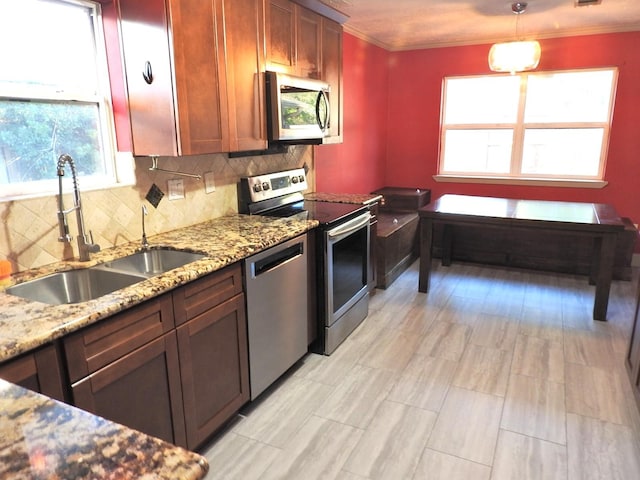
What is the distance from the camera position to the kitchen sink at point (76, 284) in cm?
172

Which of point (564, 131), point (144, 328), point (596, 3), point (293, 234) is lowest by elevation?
point (144, 328)

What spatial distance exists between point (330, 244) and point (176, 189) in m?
0.93

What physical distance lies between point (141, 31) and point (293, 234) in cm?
117

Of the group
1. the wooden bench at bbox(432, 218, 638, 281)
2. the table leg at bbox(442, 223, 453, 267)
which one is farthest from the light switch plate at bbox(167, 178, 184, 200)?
the table leg at bbox(442, 223, 453, 267)

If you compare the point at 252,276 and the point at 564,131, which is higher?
the point at 564,131

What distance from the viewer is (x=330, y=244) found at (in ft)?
8.72

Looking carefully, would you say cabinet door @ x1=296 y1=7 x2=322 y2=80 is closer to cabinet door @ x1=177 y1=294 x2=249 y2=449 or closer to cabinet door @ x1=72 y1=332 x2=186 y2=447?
cabinet door @ x1=177 y1=294 x2=249 y2=449

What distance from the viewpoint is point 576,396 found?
2.41m

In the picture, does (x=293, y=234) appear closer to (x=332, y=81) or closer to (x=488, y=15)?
(x=332, y=81)

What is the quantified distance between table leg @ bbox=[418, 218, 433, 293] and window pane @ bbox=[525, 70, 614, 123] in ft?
6.78

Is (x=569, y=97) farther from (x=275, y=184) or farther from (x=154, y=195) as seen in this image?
(x=154, y=195)

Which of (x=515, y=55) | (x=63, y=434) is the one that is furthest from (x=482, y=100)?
(x=63, y=434)

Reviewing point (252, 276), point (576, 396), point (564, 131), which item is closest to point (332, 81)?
point (252, 276)

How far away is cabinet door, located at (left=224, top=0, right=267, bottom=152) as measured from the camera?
224cm
